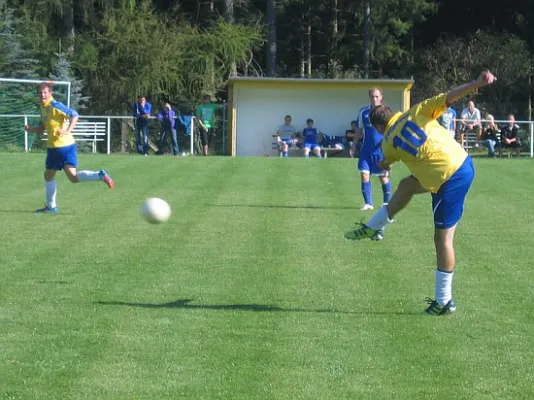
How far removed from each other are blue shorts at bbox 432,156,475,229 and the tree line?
105ft

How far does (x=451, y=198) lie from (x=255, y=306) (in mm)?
1807

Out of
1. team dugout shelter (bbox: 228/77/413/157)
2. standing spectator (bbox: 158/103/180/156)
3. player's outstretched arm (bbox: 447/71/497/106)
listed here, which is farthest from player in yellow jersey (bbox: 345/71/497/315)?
team dugout shelter (bbox: 228/77/413/157)

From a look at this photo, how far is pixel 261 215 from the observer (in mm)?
15422

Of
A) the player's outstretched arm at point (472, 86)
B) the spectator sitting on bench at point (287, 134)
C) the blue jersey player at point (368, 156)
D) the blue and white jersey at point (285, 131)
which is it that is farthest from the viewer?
the blue and white jersey at point (285, 131)

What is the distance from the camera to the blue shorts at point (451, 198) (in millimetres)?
8273

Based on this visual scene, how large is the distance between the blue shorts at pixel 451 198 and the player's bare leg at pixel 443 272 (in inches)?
2.8

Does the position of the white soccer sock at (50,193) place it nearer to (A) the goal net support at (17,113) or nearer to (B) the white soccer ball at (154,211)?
(B) the white soccer ball at (154,211)

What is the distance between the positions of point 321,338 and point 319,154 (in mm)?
25222

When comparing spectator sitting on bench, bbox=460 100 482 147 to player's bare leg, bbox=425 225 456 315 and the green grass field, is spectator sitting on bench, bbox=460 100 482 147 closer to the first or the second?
the green grass field

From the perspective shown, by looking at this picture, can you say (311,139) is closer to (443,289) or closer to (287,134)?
(287,134)

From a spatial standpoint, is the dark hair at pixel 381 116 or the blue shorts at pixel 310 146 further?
the blue shorts at pixel 310 146

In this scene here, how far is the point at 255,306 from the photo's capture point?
8.73 metres

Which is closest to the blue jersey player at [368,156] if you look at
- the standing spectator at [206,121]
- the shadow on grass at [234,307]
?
the shadow on grass at [234,307]

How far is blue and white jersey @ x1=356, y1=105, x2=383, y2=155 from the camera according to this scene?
1573 cm
